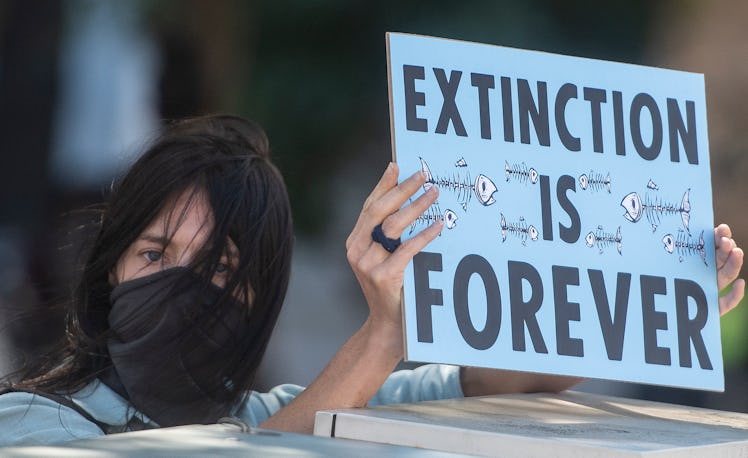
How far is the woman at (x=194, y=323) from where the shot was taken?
201 cm

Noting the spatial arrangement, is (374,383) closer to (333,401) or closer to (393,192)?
(333,401)

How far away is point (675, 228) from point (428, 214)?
16.9 inches

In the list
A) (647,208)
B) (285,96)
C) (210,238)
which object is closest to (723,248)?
(647,208)

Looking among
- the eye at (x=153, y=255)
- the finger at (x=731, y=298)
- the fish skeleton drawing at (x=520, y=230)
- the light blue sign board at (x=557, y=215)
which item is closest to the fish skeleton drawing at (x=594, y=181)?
the light blue sign board at (x=557, y=215)

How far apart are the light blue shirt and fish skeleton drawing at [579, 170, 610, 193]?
61 centimetres

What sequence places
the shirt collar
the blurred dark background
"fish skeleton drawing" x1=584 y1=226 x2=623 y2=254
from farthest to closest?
the blurred dark background, the shirt collar, "fish skeleton drawing" x1=584 y1=226 x2=623 y2=254

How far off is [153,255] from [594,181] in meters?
0.87

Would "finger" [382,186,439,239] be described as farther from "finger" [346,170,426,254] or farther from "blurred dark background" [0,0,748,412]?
"blurred dark background" [0,0,748,412]

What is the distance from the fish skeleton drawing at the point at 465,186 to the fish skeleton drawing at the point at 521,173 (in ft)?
0.12

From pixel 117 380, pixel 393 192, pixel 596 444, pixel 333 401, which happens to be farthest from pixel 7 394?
pixel 596 444

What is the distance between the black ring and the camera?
5.95 feet

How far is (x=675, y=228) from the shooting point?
1967 mm

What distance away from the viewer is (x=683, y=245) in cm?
197

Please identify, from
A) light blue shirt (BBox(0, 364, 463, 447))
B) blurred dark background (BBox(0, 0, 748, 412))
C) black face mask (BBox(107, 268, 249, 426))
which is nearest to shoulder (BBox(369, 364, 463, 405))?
light blue shirt (BBox(0, 364, 463, 447))
